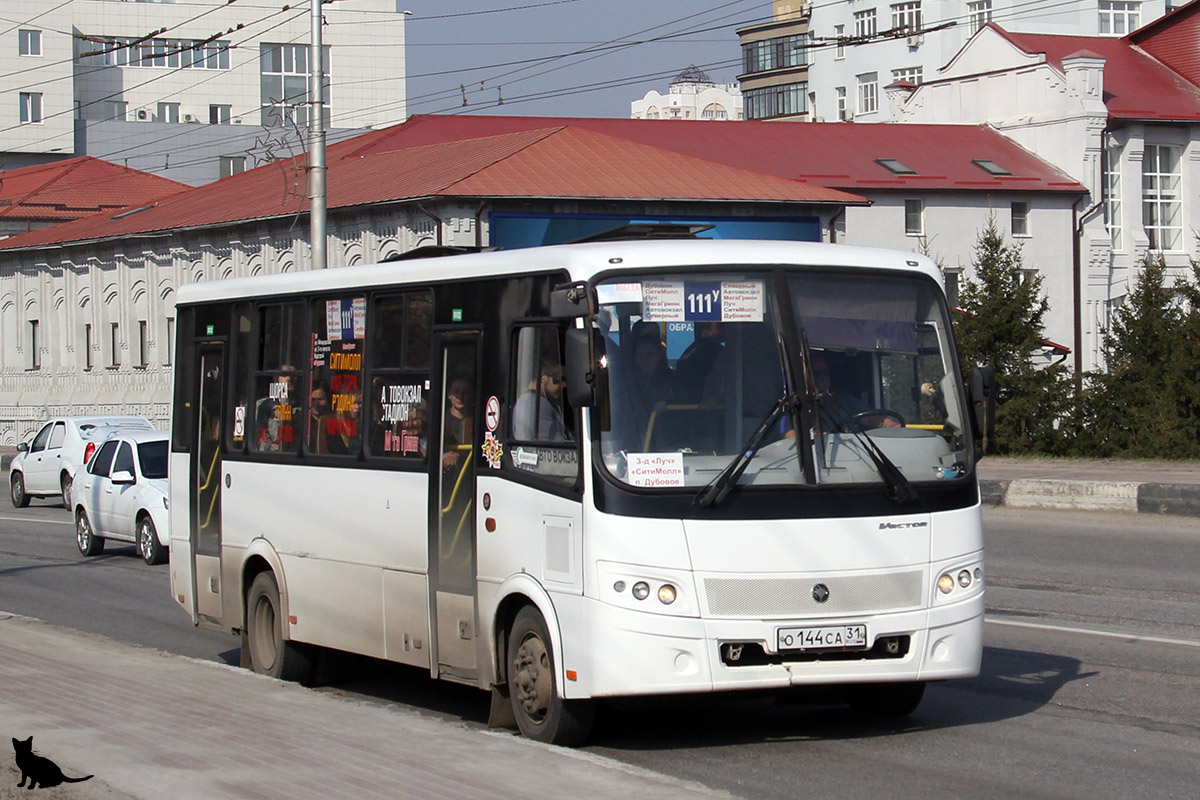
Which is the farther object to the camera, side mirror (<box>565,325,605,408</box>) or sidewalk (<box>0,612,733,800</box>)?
side mirror (<box>565,325,605,408</box>)

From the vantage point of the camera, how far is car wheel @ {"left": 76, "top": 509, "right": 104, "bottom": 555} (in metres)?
21.7

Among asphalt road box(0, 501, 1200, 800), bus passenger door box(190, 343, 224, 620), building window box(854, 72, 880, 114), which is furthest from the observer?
building window box(854, 72, 880, 114)

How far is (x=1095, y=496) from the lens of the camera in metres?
22.1

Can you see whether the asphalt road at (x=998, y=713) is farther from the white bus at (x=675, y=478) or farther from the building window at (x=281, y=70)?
the building window at (x=281, y=70)

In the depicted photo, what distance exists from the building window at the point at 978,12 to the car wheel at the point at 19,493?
7697cm

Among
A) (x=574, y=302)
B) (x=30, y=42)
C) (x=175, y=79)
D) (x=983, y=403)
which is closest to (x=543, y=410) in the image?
(x=574, y=302)

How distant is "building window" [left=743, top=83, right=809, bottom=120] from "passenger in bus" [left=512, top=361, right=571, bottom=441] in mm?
110180

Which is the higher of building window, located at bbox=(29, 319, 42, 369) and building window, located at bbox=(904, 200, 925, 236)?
building window, located at bbox=(904, 200, 925, 236)

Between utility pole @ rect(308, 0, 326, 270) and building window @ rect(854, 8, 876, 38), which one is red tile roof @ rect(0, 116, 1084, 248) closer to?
utility pole @ rect(308, 0, 326, 270)

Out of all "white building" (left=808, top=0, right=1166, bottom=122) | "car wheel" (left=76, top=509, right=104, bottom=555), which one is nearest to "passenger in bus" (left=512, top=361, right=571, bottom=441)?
"car wheel" (left=76, top=509, right=104, bottom=555)

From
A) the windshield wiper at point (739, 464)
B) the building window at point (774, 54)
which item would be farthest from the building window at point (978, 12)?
the windshield wiper at point (739, 464)

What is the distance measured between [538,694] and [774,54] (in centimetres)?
11559

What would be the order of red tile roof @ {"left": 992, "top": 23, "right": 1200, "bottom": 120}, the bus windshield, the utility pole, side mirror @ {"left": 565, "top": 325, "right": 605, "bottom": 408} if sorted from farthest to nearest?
red tile roof @ {"left": 992, "top": 23, "right": 1200, "bottom": 120} < the utility pole < the bus windshield < side mirror @ {"left": 565, "top": 325, "right": 605, "bottom": 408}

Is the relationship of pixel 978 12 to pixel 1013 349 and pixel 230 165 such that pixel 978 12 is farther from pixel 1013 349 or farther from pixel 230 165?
pixel 1013 349
